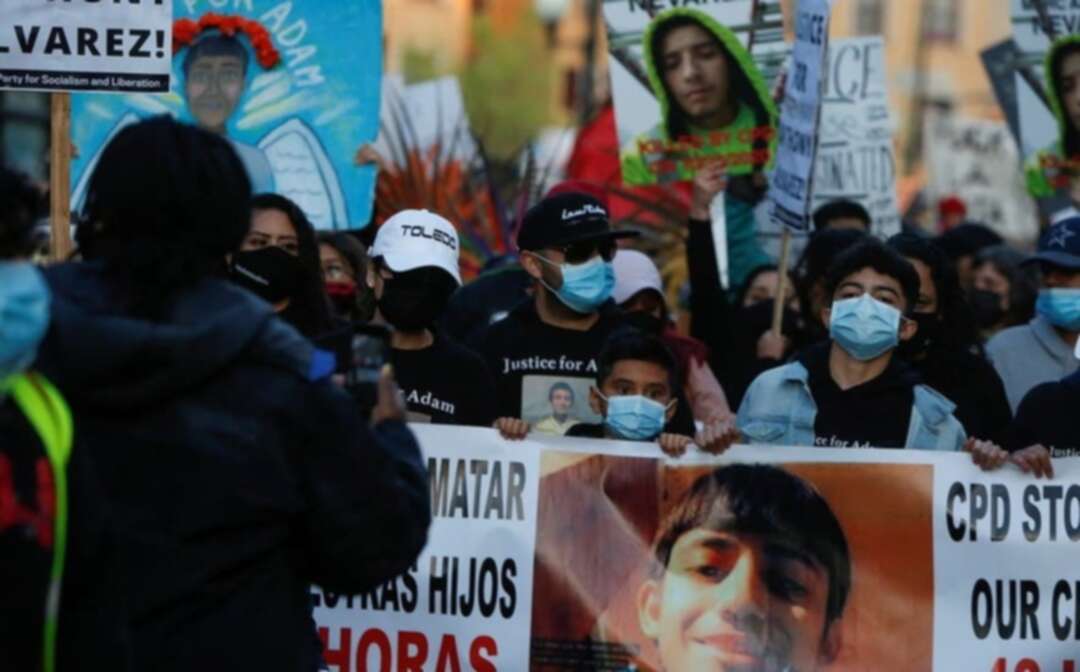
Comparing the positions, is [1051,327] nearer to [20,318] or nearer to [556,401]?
[556,401]

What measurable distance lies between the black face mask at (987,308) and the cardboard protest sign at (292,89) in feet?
11.2

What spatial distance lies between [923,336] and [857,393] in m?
0.89

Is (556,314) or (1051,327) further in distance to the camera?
(1051,327)

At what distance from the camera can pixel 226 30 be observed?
29.8 feet

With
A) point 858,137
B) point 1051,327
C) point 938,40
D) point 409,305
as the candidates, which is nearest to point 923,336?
point 1051,327

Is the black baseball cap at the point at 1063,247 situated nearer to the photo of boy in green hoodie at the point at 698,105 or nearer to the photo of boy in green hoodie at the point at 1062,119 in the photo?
the photo of boy in green hoodie at the point at 698,105

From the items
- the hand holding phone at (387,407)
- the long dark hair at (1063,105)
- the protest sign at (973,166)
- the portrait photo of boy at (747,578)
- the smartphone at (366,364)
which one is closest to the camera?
the hand holding phone at (387,407)

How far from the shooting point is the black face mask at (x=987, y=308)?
36.6 ft

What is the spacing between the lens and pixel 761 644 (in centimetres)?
635

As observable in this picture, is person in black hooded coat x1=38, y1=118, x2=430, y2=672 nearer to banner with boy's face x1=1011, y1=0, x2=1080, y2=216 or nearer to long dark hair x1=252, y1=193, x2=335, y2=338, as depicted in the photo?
long dark hair x1=252, y1=193, x2=335, y2=338

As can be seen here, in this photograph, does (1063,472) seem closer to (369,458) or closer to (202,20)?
(369,458)

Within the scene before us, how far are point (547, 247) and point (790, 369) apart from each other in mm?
1123

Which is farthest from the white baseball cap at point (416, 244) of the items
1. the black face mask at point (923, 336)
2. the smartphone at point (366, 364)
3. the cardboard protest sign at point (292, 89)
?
the cardboard protest sign at point (292, 89)

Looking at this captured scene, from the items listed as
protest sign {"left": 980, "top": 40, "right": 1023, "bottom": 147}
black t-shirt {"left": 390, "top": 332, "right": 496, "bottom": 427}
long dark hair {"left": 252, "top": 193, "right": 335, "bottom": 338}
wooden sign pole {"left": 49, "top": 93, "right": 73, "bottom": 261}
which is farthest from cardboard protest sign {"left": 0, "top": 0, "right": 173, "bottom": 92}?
protest sign {"left": 980, "top": 40, "right": 1023, "bottom": 147}
